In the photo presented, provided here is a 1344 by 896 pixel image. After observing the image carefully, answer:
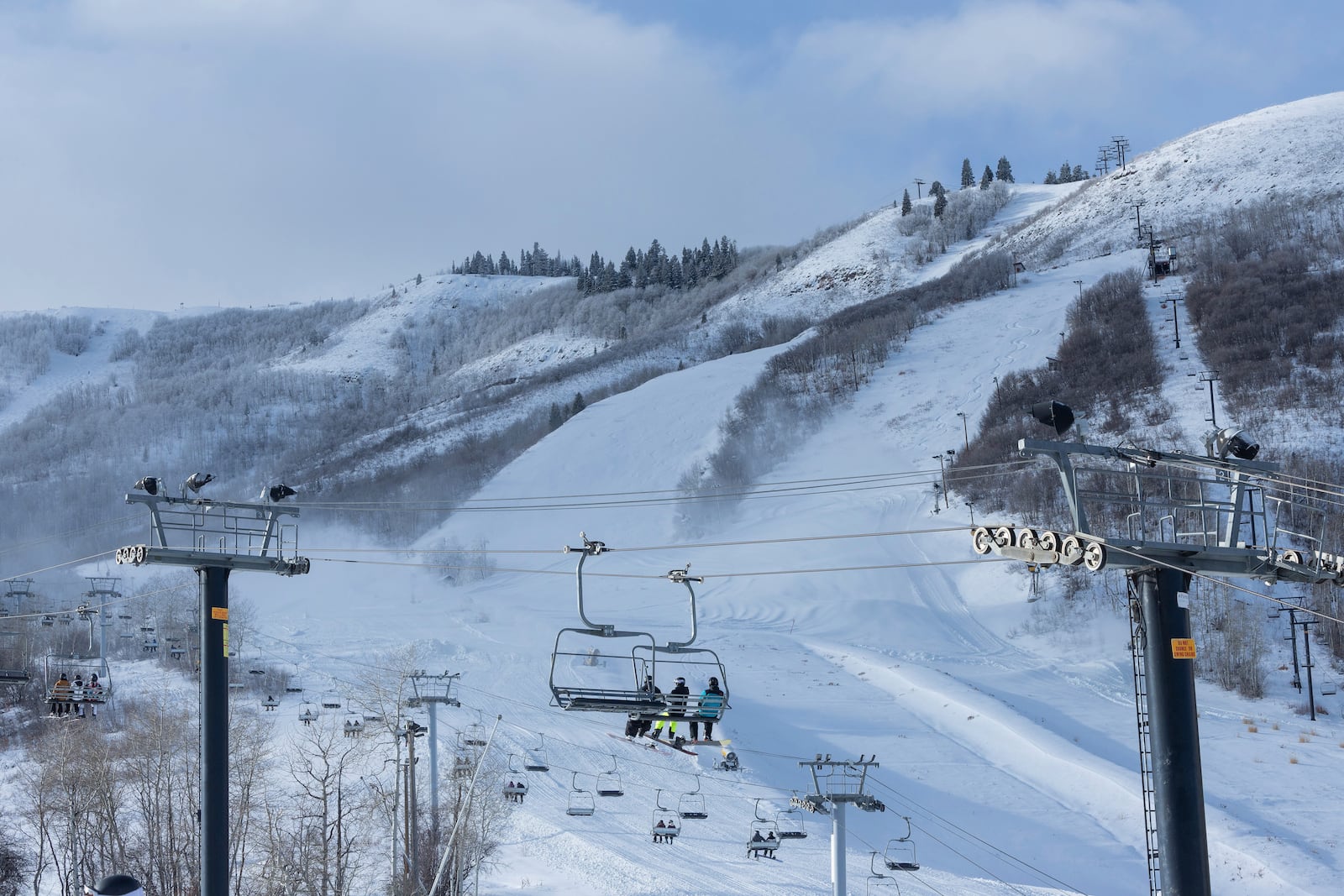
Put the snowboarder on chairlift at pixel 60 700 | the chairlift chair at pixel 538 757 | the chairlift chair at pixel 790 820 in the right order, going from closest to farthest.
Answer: the snowboarder on chairlift at pixel 60 700
the chairlift chair at pixel 790 820
the chairlift chair at pixel 538 757

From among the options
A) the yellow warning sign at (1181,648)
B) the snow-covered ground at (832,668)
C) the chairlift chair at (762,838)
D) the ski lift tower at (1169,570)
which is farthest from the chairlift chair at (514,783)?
the yellow warning sign at (1181,648)

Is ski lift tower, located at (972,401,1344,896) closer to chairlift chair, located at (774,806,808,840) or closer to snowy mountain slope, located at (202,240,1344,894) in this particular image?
snowy mountain slope, located at (202,240,1344,894)

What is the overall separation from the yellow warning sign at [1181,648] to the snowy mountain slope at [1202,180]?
5027 inches

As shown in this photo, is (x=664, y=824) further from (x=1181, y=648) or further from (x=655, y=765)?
(x=1181, y=648)

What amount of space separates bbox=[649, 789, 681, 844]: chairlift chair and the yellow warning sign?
76.5 feet

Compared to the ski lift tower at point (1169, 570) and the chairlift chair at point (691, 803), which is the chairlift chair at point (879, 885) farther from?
the ski lift tower at point (1169, 570)

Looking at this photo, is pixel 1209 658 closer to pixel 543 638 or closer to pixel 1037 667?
pixel 1037 667

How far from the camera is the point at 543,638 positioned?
2366 inches

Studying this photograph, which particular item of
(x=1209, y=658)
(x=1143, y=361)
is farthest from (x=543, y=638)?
(x=1143, y=361)

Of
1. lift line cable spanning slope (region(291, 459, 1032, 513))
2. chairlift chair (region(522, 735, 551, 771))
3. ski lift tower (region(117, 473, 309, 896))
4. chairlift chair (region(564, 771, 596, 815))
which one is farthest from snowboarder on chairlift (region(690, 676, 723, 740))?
lift line cable spanning slope (region(291, 459, 1032, 513))

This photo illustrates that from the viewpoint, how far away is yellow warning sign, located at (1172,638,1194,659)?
43.9 feet

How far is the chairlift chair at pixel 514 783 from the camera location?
1459 inches

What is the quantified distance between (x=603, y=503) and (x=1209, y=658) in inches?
1813

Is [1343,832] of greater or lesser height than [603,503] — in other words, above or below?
below
